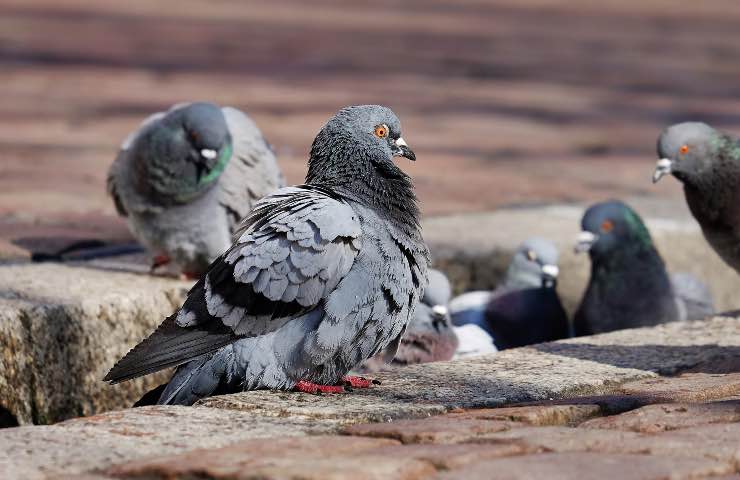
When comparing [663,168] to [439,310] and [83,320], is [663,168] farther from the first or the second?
[83,320]

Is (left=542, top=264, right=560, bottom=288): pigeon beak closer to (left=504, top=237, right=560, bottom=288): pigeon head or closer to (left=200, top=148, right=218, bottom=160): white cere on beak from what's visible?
(left=504, top=237, right=560, bottom=288): pigeon head

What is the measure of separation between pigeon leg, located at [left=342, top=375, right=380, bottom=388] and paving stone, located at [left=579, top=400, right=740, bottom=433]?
0.71 m

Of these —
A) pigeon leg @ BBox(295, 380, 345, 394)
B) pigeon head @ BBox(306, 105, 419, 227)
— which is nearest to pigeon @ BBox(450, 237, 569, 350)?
pigeon head @ BBox(306, 105, 419, 227)

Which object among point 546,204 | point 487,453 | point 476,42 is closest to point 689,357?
point 487,453

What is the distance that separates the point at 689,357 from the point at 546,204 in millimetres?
3198

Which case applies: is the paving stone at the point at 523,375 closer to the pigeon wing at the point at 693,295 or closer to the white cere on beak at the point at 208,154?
the pigeon wing at the point at 693,295

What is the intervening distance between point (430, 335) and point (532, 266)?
2.91ft

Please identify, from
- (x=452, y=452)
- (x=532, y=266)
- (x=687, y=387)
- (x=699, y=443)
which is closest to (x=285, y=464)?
(x=452, y=452)

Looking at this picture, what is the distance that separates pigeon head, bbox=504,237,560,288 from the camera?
6.17 meters

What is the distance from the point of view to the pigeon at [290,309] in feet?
12.8

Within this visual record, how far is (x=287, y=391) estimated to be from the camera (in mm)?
3932

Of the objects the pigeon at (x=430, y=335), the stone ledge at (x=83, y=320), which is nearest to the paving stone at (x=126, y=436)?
the stone ledge at (x=83, y=320)

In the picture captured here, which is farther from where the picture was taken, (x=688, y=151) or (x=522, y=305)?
(x=522, y=305)

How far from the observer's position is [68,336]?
15.2 feet
